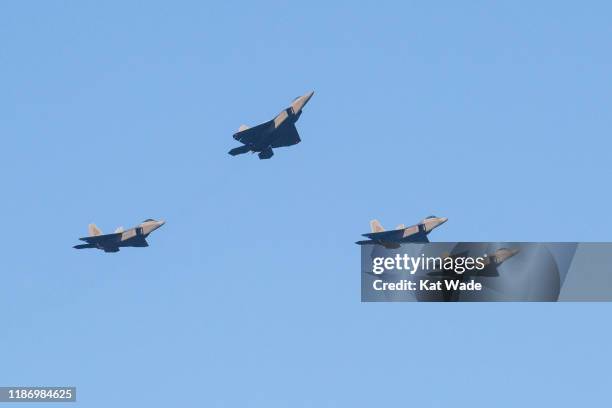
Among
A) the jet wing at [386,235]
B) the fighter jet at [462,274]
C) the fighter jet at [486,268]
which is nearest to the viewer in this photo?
the fighter jet at [462,274]

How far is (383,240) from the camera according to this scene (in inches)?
7657

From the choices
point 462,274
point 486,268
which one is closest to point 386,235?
point 462,274

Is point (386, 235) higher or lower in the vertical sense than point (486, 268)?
higher

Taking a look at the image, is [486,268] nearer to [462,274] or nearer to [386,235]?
[462,274]

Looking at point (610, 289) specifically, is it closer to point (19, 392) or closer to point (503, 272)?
point (503, 272)

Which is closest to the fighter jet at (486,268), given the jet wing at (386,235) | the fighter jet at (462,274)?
the fighter jet at (462,274)

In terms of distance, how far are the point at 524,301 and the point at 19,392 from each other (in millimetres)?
60489

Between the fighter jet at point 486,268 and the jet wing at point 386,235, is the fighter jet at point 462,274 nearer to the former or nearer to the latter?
the fighter jet at point 486,268

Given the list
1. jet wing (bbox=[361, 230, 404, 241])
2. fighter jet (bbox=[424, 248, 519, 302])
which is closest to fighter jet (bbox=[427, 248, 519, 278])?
fighter jet (bbox=[424, 248, 519, 302])

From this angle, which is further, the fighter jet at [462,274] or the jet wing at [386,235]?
the jet wing at [386,235]

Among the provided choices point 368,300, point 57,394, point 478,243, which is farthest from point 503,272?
point 57,394

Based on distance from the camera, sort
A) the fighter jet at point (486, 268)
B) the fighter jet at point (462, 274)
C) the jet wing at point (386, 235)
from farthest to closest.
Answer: the jet wing at point (386, 235) < the fighter jet at point (486, 268) < the fighter jet at point (462, 274)

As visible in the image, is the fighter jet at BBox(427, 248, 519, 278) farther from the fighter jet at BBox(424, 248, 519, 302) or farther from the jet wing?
the jet wing

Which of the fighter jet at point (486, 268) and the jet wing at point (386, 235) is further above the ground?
the jet wing at point (386, 235)
